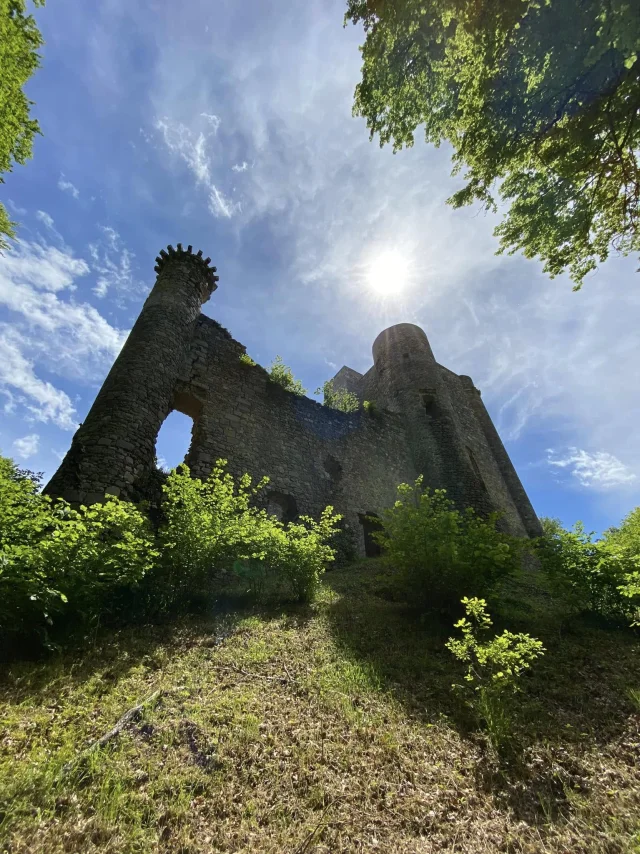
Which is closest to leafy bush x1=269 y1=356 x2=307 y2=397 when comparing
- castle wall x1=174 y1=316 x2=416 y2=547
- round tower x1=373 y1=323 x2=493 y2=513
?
castle wall x1=174 y1=316 x2=416 y2=547

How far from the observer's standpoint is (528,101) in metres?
5.96

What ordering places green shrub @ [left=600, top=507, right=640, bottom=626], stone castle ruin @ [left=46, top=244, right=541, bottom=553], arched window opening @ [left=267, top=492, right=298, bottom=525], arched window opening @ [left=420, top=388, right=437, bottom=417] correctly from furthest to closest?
1. arched window opening @ [left=420, top=388, right=437, bottom=417]
2. arched window opening @ [left=267, top=492, right=298, bottom=525]
3. stone castle ruin @ [left=46, top=244, right=541, bottom=553]
4. green shrub @ [left=600, top=507, right=640, bottom=626]

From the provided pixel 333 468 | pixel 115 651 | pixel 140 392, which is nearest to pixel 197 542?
pixel 115 651

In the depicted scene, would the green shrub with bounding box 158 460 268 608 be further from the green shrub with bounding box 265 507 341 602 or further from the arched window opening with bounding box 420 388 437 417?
the arched window opening with bounding box 420 388 437 417

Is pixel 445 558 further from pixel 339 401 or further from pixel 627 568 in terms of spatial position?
pixel 339 401

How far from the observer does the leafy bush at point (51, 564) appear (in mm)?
3379

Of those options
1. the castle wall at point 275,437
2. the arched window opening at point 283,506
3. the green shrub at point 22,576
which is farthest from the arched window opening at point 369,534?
the green shrub at point 22,576

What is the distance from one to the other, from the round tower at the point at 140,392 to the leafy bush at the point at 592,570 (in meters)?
6.89

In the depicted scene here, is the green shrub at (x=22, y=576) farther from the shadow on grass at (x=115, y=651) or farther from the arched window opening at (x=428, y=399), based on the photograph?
the arched window opening at (x=428, y=399)

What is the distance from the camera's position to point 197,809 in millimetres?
2283

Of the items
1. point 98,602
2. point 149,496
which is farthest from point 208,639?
point 149,496

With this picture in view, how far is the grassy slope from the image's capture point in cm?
219

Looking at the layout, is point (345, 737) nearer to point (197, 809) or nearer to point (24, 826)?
point (197, 809)

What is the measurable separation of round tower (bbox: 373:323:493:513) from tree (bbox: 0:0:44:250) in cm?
1270
